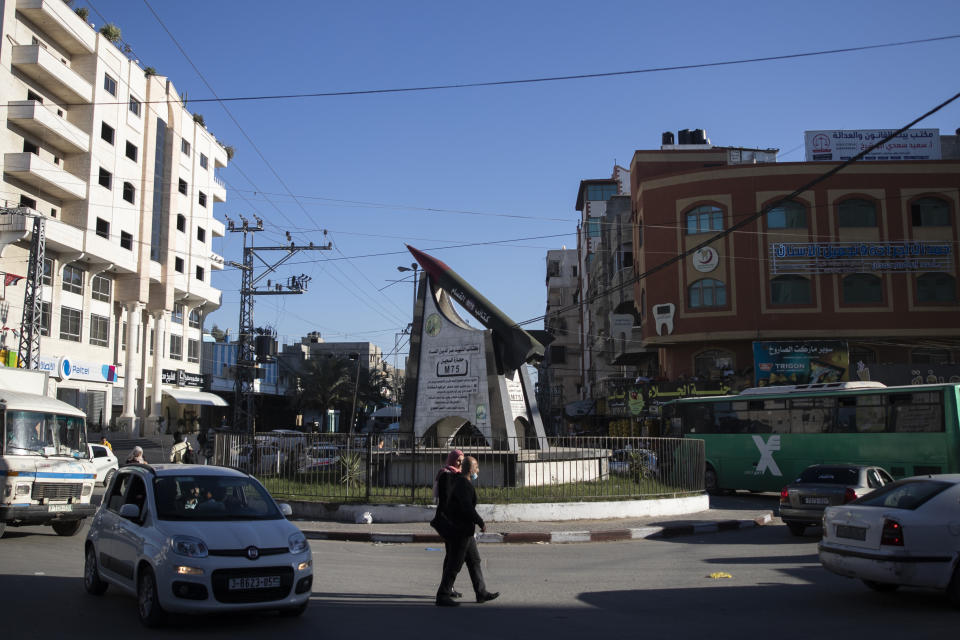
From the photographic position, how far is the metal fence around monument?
17.2 metres

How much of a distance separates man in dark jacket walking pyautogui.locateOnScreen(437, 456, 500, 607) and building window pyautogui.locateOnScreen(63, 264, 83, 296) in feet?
127

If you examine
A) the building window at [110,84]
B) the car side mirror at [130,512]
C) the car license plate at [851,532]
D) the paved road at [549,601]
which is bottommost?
the paved road at [549,601]

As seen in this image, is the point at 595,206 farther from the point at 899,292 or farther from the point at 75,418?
the point at 75,418

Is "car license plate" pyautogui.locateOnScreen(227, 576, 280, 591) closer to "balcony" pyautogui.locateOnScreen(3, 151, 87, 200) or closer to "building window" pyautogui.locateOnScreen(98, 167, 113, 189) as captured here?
"balcony" pyautogui.locateOnScreen(3, 151, 87, 200)

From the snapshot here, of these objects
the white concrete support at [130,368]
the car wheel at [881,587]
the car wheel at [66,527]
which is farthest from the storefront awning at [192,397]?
the car wheel at [881,587]

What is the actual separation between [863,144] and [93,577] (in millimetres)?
51065

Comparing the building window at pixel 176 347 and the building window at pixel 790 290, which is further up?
the building window at pixel 790 290

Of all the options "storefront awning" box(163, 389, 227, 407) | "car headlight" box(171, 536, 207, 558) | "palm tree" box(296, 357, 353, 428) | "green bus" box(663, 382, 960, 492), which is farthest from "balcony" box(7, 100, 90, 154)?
"car headlight" box(171, 536, 207, 558)

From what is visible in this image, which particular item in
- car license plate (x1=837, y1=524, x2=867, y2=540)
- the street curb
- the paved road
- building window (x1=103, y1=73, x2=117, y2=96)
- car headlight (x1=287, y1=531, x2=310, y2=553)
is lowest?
the street curb

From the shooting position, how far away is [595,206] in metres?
76.1

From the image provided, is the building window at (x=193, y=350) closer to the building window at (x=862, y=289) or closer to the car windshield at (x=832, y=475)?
the building window at (x=862, y=289)

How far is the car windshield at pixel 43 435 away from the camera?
14.0 metres

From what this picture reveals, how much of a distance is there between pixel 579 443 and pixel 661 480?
7.67 ft

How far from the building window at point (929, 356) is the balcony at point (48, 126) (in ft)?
152
